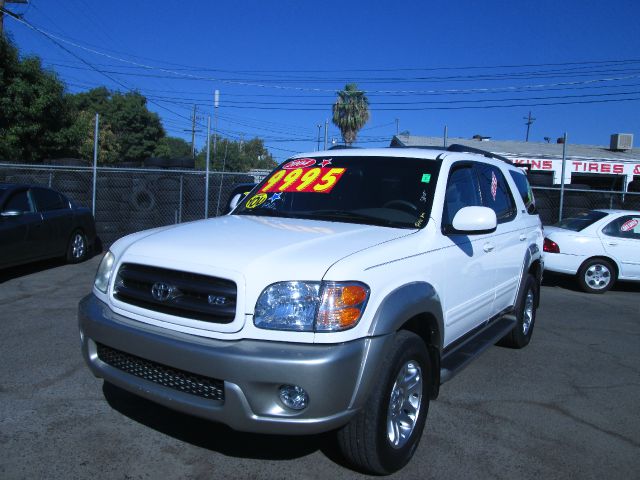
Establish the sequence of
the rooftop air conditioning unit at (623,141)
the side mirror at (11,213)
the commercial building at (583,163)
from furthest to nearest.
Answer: the rooftop air conditioning unit at (623,141)
the commercial building at (583,163)
the side mirror at (11,213)

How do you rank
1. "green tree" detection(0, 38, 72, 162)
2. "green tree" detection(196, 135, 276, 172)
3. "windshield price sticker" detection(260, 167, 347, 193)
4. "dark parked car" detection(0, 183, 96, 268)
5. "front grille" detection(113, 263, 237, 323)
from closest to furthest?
"front grille" detection(113, 263, 237, 323) < "windshield price sticker" detection(260, 167, 347, 193) < "dark parked car" detection(0, 183, 96, 268) < "green tree" detection(0, 38, 72, 162) < "green tree" detection(196, 135, 276, 172)

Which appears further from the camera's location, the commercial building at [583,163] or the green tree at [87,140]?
the commercial building at [583,163]

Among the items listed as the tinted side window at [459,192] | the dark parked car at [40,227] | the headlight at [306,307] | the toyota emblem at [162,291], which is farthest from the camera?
the dark parked car at [40,227]

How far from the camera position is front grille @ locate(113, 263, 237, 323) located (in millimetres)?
2783

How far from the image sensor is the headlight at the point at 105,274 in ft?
11.0

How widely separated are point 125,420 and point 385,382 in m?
1.92

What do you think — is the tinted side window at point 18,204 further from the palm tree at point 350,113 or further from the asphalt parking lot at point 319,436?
the palm tree at point 350,113

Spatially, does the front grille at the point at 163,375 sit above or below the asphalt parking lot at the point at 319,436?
above

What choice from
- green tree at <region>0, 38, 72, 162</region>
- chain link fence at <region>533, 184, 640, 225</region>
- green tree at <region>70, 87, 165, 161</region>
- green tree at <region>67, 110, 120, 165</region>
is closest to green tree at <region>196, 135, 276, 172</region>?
green tree at <region>70, 87, 165, 161</region>

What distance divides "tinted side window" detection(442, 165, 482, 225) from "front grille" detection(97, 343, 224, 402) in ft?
6.32

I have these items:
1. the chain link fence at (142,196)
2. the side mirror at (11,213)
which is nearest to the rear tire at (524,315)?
the side mirror at (11,213)

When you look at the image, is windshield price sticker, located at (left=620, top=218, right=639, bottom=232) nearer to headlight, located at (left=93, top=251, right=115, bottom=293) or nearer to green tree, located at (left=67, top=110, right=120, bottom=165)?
headlight, located at (left=93, top=251, right=115, bottom=293)

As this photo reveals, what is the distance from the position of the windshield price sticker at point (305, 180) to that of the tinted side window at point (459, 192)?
2.74 ft

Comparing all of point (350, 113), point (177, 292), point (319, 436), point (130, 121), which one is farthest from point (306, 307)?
point (130, 121)
